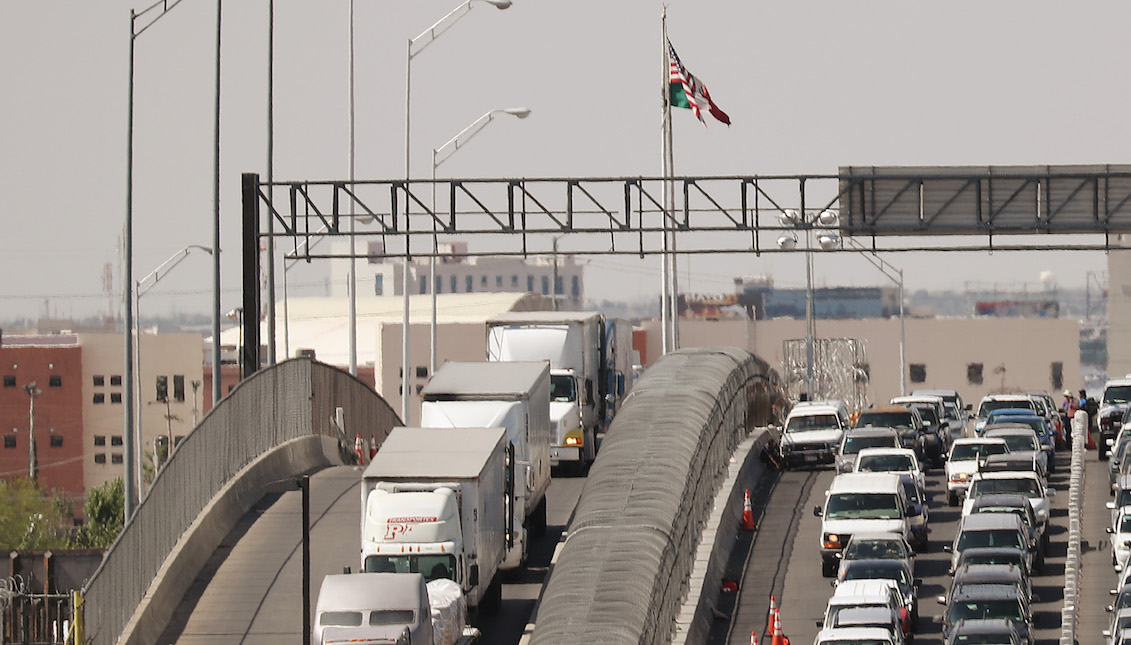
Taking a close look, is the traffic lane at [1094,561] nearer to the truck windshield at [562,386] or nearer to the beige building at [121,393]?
the truck windshield at [562,386]

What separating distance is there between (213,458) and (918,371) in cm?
10402

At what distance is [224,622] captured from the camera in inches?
1208

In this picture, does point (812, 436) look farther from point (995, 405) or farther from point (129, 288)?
point (129, 288)

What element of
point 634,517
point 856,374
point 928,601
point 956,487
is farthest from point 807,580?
point 856,374

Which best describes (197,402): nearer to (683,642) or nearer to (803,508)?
(803,508)

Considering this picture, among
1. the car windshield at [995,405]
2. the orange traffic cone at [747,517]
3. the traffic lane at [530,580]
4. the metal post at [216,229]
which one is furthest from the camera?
the car windshield at [995,405]

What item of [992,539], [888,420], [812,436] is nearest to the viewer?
[992,539]

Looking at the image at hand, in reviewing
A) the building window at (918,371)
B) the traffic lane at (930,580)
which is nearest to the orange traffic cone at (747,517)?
the traffic lane at (930,580)

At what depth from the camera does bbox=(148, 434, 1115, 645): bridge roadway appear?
30703 millimetres

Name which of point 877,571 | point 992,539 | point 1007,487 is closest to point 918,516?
point 1007,487

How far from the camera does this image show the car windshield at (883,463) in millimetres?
41281

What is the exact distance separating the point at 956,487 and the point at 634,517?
1416 centimetres

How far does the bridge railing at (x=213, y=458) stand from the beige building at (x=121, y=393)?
92121 millimetres

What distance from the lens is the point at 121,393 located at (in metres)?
144
